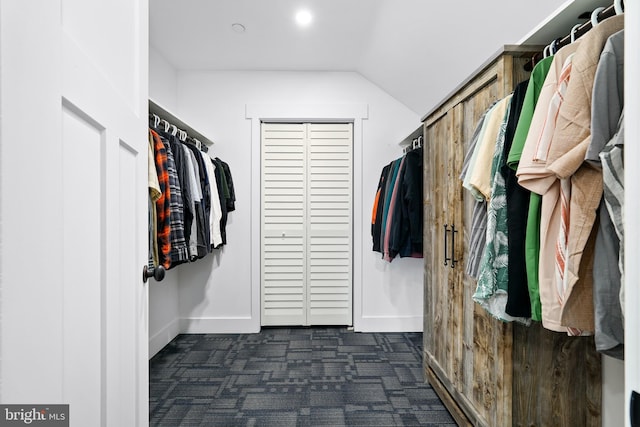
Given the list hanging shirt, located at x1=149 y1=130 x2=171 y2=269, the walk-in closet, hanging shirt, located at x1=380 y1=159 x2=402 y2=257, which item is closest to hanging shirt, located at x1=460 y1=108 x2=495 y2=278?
the walk-in closet

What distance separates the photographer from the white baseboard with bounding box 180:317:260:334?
10.4 feet

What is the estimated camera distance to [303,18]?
2.42m

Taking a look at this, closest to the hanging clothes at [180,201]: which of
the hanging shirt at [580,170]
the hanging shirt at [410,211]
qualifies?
the hanging shirt at [410,211]

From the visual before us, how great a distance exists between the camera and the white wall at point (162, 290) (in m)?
2.68

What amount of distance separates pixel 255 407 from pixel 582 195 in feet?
6.12

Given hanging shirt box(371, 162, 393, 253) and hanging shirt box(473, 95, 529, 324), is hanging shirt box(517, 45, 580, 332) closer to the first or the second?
hanging shirt box(473, 95, 529, 324)

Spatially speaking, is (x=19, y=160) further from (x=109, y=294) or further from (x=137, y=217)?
(x=137, y=217)

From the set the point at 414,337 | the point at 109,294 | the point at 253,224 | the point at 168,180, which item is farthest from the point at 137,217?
A: the point at 414,337

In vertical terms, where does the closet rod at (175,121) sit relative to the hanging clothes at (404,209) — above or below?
above

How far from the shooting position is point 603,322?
2.65 ft

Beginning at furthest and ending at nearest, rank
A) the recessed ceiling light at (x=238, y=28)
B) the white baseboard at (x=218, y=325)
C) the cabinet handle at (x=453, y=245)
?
the white baseboard at (x=218, y=325) < the recessed ceiling light at (x=238, y=28) < the cabinet handle at (x=453, y=245)

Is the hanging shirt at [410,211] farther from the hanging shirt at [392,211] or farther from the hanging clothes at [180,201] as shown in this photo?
the hanging clothes at [180,201]

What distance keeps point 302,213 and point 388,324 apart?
1291 mm

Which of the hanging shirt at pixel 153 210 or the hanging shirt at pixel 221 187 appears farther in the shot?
the hanging shirt at pixel 221 187
